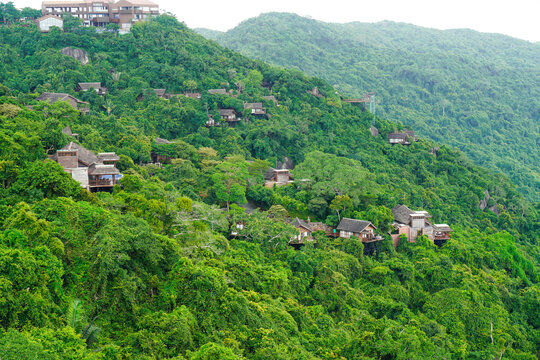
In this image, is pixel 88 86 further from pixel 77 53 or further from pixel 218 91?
pixel 218 91

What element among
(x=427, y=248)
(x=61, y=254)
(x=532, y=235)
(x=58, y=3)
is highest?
(x=58, y=3)

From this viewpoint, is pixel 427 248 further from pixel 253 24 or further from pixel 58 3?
pixel 253 24

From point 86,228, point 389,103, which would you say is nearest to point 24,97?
point 86,228

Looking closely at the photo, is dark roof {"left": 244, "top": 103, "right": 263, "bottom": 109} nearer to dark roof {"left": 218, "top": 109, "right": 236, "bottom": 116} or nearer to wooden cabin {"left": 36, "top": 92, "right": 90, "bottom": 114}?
dark roof {"left": 218, "top": 109, "right": 236, "bottom": 116}

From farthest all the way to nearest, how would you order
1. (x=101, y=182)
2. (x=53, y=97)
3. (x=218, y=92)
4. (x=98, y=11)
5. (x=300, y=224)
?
(x=98, y=11)
(x=218, y=92)
(x=53, y=97)
(x=300, y=224)
(x=101, y=182)

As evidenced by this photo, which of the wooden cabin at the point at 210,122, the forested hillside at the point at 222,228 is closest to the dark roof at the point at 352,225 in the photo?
the forested hillside at the point at 222,228

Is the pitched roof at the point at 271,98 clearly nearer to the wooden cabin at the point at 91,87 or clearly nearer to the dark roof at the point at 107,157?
the wooden cabin at the point at 91,87

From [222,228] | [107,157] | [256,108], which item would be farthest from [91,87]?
[222,228]
